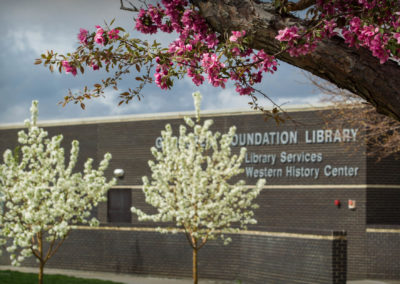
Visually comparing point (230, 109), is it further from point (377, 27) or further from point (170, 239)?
point (377, 27)

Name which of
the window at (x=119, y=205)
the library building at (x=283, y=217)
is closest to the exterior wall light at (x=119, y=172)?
the window at (x=119, y=205)

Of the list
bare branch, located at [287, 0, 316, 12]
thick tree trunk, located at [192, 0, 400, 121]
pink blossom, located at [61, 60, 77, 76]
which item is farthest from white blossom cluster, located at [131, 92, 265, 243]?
thick tree trunk, located at [192, 0, 400, 121]

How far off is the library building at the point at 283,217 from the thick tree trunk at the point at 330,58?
45.9 feet

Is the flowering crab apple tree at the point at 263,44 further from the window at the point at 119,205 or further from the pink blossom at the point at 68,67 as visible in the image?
the window at the point at 119,205

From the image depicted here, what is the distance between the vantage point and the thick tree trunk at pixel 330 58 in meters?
5.89

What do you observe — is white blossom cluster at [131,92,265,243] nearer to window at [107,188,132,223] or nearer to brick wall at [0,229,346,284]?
brick wall at [0,229,346,284]

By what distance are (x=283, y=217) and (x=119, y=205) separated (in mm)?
7208

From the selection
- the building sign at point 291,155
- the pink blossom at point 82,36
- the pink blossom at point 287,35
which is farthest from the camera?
the building sign at point 291,155

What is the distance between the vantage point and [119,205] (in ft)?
94.4

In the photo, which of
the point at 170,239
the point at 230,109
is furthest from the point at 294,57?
the point at 230,109

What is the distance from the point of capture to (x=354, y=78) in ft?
19.4

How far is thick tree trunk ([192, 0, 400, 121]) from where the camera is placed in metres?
5.89

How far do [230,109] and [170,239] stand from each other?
17.5 feet

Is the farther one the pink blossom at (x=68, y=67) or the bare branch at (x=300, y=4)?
the pink blossom at (x=68, y=67)
